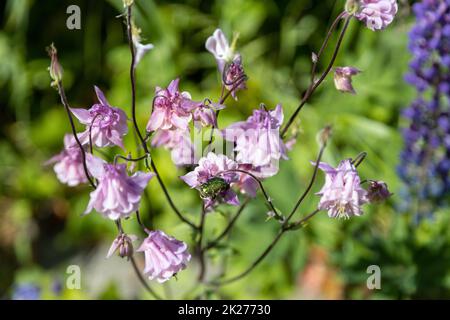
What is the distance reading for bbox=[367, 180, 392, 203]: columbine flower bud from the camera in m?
1.40

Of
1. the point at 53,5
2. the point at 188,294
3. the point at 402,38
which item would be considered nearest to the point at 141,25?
the point at 53,5

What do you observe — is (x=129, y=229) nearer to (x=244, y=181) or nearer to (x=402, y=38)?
(x=244, y=181)

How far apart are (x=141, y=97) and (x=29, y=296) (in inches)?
48.1

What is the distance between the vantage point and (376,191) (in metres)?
1.41

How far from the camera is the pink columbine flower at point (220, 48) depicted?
146 cm

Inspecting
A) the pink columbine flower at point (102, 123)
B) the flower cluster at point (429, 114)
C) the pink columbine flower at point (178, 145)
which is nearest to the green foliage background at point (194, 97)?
the flower cluster at point (429, 114)

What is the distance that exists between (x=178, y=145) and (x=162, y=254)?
304 mm

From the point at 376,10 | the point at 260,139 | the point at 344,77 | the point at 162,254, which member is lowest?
the point at 162,254

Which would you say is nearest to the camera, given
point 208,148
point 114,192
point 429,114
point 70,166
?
point 114,192

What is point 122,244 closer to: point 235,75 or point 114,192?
point 114,192

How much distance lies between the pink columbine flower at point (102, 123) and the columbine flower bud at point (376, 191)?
592 millimetres

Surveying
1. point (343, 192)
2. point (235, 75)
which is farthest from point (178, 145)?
point (343, 192)

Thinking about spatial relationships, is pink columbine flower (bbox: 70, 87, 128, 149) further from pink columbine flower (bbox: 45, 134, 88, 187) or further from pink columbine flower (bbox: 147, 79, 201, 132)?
pink columbine flower (bbox: 45, 134, 88, 187)

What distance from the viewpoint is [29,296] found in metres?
2.21
